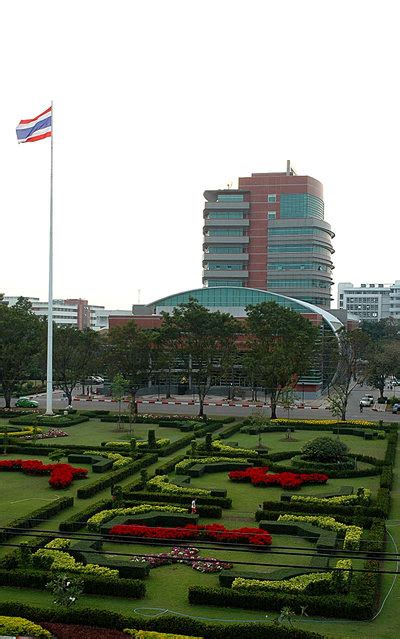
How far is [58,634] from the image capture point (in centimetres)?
1428

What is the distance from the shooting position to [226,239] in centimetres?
10556

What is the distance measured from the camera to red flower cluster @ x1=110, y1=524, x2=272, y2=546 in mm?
19812

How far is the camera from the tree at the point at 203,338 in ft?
169

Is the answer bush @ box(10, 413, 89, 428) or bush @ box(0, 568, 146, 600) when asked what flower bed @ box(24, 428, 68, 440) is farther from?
bush @ box(0, 568, 146, 600)

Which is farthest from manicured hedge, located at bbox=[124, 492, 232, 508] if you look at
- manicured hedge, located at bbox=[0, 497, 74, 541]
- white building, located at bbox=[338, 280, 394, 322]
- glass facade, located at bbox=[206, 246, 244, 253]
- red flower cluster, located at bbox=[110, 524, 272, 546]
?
white building, located at bbox=[338, 280, 394, 322]

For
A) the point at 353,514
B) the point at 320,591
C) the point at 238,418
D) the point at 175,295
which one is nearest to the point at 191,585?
the point at 320,591

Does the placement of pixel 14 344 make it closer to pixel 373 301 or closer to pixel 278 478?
pixel 278 478

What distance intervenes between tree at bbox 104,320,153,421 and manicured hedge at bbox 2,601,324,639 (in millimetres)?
36349

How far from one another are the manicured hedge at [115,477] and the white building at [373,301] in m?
154

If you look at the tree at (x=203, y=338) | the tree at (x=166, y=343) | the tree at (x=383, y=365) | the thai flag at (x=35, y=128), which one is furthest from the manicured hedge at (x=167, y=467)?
the tree at (x=383, y=365)

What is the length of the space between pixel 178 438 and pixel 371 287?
6193 inches

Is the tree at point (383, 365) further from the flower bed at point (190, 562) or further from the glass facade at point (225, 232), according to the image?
the glass facade at point (225, 232)

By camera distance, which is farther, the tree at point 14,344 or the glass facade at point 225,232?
the glass facade at point 225,232

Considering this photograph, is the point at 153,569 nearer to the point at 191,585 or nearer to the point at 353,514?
the point at 191,585
